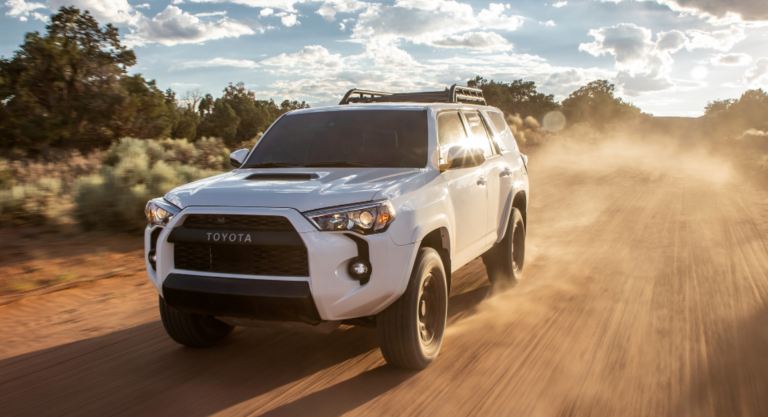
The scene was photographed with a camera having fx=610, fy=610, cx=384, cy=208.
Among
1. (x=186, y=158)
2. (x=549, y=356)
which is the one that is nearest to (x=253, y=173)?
(x=549, y=356)

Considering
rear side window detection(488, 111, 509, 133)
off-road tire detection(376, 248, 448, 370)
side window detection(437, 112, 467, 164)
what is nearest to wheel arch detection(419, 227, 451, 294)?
off-road tire detection(376, 248, 448, 370)

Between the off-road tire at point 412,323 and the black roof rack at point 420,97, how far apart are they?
238cm

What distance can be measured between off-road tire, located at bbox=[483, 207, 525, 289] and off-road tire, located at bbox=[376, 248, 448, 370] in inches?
79.2

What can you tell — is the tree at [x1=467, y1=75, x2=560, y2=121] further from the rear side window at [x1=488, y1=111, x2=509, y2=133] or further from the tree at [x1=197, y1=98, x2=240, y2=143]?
the rear side window at [x1=488, y1=111, x2=509, y2=133]

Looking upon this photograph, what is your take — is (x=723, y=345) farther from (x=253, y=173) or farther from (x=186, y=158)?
(x=186, y=158)

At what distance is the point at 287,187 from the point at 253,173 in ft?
2.29

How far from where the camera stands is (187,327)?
172 inches

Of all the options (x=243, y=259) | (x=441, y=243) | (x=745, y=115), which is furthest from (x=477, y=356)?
(x=745, y=115)

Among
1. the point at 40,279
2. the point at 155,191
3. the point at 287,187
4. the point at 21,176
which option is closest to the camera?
the point at 287,187

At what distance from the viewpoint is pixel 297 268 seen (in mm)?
3564

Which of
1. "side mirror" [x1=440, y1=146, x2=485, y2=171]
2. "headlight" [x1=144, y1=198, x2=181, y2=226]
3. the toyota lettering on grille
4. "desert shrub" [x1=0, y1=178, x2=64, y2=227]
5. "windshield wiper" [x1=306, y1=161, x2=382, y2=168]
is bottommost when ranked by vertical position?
"desert shrub" [x1=0, y1=178, x2=64, y2=227]

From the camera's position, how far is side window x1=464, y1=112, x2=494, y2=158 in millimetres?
5676

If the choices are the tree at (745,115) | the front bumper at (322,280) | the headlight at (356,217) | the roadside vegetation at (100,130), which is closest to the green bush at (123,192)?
the roadside vegetation at (100,130)

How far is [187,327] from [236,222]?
118 cm
